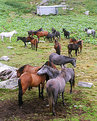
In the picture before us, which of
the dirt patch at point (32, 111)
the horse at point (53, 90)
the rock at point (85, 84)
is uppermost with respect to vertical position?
the horse at point (53, 90)

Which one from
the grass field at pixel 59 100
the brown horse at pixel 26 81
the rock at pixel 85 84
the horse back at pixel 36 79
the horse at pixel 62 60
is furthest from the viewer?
the horse at pixel 62 60

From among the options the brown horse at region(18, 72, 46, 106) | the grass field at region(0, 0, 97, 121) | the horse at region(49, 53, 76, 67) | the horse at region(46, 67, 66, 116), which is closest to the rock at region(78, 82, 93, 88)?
the grass field at region(0, 0, 97, 121)

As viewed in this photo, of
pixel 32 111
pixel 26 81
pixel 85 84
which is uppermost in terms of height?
pixel 26 81

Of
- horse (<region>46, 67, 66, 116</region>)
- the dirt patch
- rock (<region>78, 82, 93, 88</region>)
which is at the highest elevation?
horse (<region>46, 67, 66, 116</region>)

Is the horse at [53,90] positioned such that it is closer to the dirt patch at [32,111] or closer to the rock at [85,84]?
the dirt patch at [32,111]

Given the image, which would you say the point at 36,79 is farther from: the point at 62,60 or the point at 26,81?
the point at 62,60

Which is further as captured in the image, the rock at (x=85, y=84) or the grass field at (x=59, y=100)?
the rock at (x=85, y=84)

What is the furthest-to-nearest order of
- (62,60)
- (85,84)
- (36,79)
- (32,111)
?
(62,60)
(85,84)
(36,79)
(32,111)

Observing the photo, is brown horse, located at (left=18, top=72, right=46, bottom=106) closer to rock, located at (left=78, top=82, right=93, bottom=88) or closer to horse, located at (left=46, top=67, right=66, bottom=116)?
horse, located at (left=46, top=67, right=66, bottom=116)

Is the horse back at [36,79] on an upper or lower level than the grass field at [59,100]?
upper

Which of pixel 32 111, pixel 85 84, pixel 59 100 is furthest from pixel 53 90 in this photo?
pixel 85 84

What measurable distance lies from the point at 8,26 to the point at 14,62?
13.6 meters


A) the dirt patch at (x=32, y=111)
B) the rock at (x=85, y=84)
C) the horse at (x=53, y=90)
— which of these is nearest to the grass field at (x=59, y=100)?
the dirt patch at (x=32, y=111)

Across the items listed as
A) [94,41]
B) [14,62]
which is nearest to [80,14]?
[94,41]
